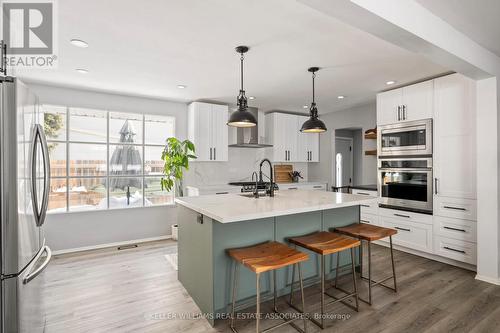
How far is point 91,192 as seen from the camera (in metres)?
4.32

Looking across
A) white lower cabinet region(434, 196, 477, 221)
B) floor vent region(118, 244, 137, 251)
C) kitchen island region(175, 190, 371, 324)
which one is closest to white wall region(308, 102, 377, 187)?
white lower cabinet region(434, 196, 477, 221)

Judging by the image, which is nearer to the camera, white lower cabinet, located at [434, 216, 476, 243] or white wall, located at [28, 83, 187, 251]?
white lower cabinet, located at [434, 216, 476, 243]

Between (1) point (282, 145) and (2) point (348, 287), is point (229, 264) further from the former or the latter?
(1) point (282, 145)

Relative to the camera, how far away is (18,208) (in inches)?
58.3

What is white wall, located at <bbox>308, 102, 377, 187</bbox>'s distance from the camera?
531cm

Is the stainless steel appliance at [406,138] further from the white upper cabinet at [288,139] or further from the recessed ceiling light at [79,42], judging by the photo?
the recessed ceiling light at [79,42]

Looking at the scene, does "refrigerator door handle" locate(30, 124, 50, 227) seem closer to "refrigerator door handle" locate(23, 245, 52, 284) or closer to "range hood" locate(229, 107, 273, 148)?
"refrigerator door handle" locate(23, 245, 52, 284)

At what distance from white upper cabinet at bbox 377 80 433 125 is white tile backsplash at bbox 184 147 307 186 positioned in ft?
8.12

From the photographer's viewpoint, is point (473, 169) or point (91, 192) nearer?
point (473, 169)

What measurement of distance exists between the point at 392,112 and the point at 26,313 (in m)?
4.67

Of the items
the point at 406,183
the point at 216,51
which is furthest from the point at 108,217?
the point at 406,183

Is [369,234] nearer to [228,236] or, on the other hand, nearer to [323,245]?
[323,245]

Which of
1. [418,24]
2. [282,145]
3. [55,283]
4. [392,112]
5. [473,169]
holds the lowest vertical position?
[55,283]

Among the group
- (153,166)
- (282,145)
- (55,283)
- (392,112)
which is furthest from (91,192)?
(392,112)
